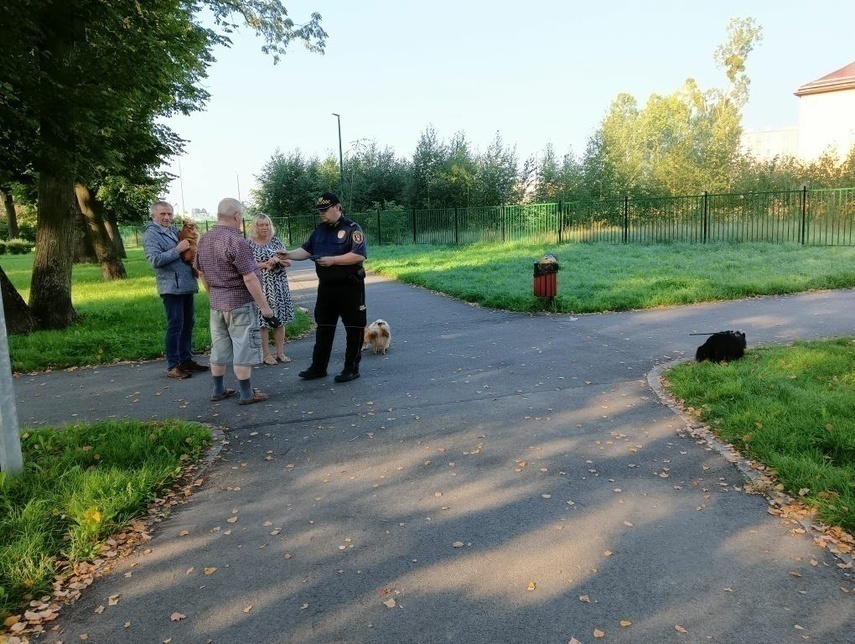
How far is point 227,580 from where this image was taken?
3.15 metres

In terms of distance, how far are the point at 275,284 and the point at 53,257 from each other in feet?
16.6

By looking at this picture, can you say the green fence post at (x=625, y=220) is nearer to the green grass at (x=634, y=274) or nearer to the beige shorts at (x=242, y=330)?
the green grass at (x=634, y=274)

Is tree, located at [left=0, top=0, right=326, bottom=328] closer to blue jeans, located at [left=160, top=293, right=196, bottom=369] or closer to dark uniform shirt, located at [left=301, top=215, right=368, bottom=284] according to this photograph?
blue jeans, located at [left=160, top=293, right=196, bottom=369]

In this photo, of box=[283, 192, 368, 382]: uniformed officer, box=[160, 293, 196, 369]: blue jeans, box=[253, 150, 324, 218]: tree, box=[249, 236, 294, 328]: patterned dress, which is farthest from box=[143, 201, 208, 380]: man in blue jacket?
box=[253, 150, 324, 218]: tree

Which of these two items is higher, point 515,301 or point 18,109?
point 18,109

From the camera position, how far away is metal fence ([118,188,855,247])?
21156 mm

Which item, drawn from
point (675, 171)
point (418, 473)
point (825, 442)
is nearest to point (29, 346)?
point (418, 473)

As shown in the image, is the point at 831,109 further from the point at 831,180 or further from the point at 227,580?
the point at 227,580

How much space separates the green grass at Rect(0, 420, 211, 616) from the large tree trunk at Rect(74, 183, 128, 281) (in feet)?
54.3

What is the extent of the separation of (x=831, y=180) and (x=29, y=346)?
95.9 feet

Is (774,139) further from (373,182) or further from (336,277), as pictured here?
(336,277)

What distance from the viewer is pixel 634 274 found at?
1458cm

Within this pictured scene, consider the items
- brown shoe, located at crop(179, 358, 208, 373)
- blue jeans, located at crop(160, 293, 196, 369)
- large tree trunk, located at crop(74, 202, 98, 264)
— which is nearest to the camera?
blue jeans, located at crop(160, 293, 196, 369)

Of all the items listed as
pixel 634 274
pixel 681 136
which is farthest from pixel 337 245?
pixel 681 136
